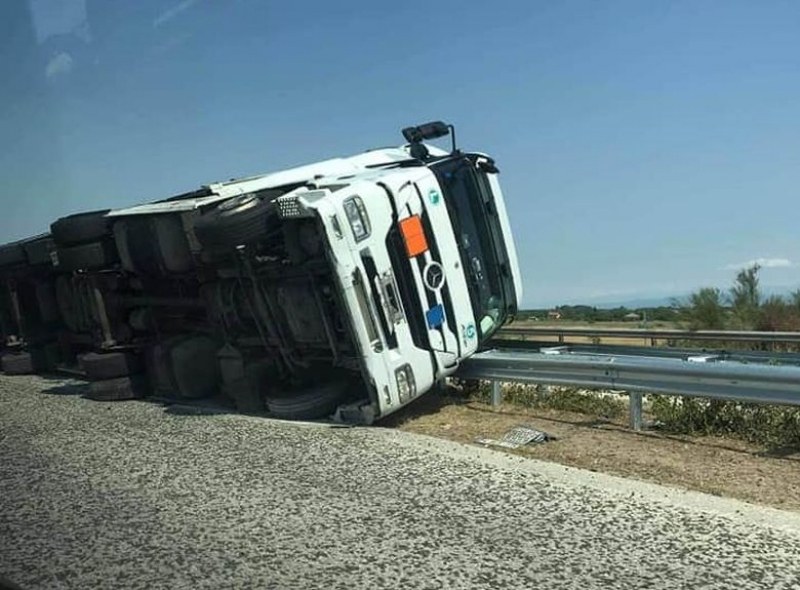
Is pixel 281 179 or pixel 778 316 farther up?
pixel 281 179

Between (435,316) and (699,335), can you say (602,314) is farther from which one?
(435,316)

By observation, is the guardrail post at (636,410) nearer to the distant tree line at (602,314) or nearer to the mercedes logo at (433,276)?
the mercedes logo at (433,276)

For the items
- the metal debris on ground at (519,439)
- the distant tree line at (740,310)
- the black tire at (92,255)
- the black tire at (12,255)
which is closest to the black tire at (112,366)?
the black tire at (92,255)

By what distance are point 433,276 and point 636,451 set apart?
2789 millimetres

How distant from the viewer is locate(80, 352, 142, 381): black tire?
11.0m

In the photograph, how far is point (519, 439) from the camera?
734cm

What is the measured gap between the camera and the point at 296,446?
7406 millimetres

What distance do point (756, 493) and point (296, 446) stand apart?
3.83 m

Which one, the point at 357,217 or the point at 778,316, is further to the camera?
the point at 778,316

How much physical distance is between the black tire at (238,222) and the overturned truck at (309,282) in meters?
0.02

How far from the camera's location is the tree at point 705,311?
23.3 meters

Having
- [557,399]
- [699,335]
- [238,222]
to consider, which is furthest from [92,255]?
[699,335]

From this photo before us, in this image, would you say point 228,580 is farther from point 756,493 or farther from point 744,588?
point 756,493

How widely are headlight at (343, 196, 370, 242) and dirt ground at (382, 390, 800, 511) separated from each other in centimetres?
200
